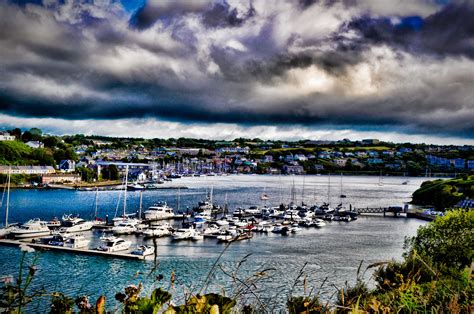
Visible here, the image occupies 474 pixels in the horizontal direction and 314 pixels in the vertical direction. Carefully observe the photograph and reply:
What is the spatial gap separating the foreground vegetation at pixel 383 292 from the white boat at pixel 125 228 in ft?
50.5

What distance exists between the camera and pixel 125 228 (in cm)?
3406

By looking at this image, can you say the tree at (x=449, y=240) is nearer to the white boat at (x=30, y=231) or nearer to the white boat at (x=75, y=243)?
the white boat at (x=75, y=243)

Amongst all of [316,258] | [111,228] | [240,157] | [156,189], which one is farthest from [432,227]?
[240,157]

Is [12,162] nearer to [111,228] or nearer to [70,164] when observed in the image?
[70,164]

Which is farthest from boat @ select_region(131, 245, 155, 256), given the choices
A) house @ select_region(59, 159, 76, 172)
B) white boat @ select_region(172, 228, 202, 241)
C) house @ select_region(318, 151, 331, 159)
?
house @ select_region(318, 151, 331, 159)

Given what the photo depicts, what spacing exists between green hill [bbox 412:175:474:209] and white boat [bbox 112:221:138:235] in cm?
3678

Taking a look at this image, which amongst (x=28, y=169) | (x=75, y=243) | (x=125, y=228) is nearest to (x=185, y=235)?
(x=125, y=228)

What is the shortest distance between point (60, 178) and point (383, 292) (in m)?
85.9

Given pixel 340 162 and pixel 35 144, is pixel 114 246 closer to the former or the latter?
pixel 35 144

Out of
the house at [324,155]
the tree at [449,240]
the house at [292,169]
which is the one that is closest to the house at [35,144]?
the house at [292,169]

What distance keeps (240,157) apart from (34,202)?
139 metres

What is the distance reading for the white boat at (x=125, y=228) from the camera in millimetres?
33594

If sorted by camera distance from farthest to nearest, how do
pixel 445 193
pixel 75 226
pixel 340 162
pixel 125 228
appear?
pixel 340 162
pixel 445 193
pixel 75 226
pixel 125 228

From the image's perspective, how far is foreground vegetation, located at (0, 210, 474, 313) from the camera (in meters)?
2.12
